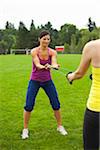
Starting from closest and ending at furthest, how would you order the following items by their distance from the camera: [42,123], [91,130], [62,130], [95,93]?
[95,93], [91,130], [62,130], [42,123]

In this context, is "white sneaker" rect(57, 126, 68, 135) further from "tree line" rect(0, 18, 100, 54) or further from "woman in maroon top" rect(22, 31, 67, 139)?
"tree line" rect(0, 18, 100, 54)

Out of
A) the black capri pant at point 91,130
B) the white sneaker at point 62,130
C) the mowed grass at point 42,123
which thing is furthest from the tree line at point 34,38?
the black capri pant at point 91,130

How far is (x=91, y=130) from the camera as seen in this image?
124 inches

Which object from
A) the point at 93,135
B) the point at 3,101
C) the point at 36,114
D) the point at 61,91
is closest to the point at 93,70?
the point at 93,135

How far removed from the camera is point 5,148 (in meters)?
5.60

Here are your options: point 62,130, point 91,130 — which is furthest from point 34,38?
point 91,130

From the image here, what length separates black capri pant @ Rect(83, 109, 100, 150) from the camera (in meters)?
3.10

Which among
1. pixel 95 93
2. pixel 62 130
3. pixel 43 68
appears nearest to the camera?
pixel 95 93

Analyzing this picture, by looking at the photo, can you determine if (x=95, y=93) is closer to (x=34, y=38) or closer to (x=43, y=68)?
(x=43, y=68)

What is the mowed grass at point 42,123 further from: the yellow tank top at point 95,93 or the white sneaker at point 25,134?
the yellow tank top at point 95,93

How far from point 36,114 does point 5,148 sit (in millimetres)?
2499

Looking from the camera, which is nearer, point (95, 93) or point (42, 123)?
point (95, 93)

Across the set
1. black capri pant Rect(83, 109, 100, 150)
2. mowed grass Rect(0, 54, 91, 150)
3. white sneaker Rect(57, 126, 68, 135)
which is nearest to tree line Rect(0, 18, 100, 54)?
mowed grass Rect(0, 54, 91, 150)

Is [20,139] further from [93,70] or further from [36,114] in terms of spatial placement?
[93,70]
